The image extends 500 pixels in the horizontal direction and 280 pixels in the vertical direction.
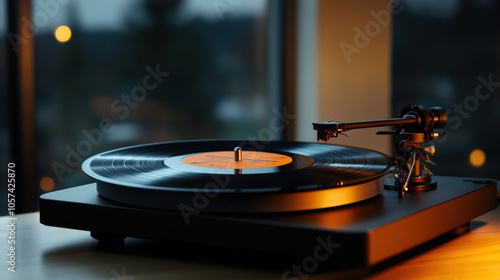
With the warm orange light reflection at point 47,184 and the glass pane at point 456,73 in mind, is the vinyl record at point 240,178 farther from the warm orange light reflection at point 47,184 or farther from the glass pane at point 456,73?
the glass pane at point 456,73

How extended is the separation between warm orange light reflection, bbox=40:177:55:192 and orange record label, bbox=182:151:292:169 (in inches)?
24.8

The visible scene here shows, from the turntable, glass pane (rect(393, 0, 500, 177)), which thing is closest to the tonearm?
the turntable

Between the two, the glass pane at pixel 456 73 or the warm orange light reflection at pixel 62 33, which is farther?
the glass pane at pixel 456 73

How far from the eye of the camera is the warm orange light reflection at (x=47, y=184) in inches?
67.1

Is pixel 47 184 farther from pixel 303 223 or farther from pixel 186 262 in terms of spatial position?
pixel 303 223

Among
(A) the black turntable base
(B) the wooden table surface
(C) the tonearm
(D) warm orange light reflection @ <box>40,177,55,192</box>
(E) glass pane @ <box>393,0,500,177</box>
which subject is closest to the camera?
(A) the black turntable base

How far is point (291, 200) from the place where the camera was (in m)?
0.90

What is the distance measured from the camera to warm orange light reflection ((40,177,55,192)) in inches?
67.1

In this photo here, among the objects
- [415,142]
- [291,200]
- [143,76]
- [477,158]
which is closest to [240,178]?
[291,200]

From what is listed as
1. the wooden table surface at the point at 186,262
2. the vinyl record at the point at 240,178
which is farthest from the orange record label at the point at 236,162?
the wooden table surface at the point at 186,262

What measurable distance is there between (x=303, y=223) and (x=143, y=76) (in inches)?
46.4

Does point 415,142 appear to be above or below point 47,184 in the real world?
above

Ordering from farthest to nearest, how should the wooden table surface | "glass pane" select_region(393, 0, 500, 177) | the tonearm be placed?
"glass pane" select_region(393, 0, 500, 177), the tonearm, the wooden table surface

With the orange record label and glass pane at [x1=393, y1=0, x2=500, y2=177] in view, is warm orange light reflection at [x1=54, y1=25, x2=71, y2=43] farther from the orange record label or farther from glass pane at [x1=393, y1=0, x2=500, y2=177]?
glass pane at [x1=393, y1=0, x2=500, y2=177]
